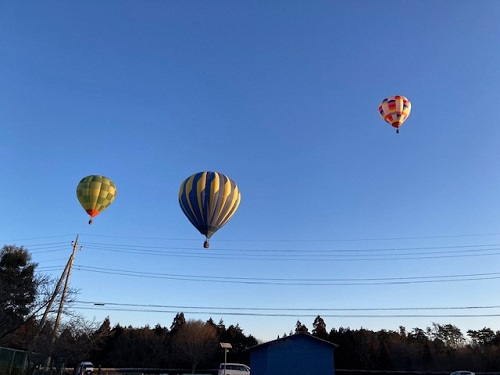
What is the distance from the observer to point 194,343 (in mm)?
56344

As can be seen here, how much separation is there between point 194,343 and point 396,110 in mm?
41205

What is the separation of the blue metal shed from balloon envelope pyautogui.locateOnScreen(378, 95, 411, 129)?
1729cm

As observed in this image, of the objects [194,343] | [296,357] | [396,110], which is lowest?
[296,357]

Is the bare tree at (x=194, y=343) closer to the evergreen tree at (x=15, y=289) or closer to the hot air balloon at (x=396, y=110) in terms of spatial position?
the evergreen tree at (x=15, y=289)

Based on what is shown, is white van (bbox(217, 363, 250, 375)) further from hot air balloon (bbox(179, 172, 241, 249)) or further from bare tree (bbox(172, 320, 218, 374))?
bare tree (bbox(172, 320, 218, 374))

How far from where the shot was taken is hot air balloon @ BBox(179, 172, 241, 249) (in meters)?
25.4

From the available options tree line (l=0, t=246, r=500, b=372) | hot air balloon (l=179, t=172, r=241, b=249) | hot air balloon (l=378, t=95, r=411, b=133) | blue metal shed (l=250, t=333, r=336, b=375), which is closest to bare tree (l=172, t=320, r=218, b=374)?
tree line (l=0, t=246, r=500, b=372)

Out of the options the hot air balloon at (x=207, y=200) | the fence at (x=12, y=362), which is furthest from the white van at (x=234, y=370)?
the fence at (x=12, y=362)

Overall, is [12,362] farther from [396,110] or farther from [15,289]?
[396,110]

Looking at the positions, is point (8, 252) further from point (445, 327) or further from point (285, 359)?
point (445, 327)

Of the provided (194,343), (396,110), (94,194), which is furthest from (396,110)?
(194,343)

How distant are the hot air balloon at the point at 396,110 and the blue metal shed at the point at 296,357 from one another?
1726 cm

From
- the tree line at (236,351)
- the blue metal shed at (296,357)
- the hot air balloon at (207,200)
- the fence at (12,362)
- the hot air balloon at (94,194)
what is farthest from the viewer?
the tree line at (236,351)

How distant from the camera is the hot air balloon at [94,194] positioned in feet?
95.2
